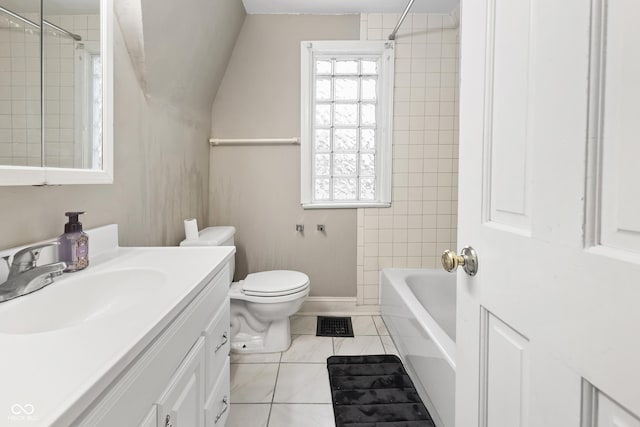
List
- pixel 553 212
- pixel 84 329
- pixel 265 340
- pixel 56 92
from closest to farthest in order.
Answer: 1. pixel 553 212
2. pixel 84 329
3. pixel 56 92
4. pixel 265 340

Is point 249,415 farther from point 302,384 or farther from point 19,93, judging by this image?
point 19,93

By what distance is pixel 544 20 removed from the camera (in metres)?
0.49

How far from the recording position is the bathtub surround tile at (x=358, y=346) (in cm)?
203

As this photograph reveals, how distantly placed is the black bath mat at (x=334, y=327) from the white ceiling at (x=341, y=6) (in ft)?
7.95

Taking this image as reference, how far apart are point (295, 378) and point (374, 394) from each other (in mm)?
453

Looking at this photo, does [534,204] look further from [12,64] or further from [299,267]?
Answer: [299,267]

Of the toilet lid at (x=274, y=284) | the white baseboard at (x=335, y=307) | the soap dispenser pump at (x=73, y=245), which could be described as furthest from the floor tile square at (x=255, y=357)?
the soap dispenser pump at (x=73, y=245)

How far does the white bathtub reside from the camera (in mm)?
1319

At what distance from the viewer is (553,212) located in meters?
0.48

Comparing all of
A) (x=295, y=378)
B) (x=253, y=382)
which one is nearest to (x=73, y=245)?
(x=253, y=382)

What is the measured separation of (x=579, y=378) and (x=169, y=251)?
4.12 feet

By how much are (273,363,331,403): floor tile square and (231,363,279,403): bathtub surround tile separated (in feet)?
0.15

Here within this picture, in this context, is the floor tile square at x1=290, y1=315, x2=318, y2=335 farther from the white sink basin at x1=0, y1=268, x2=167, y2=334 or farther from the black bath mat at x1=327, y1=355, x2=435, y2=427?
the white sink basin at x1=0, y1=268, x2=167, y2=334

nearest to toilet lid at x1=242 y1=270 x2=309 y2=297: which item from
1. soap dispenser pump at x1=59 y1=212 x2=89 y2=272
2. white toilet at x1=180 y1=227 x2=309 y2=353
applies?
white toilet at x1=180 y1=227 x2=309 y2=353
